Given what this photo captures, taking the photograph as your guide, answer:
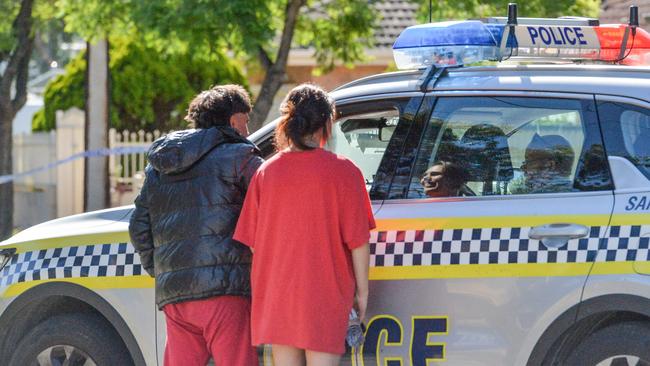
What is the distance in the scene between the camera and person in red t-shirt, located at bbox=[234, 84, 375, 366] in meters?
4.47

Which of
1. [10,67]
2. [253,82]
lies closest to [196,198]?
[10,67]

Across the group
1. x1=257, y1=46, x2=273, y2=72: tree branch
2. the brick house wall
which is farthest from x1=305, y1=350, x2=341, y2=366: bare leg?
x1=257, y1=46, x2=273, y2=72: tree branch

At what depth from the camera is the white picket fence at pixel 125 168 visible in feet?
50.9

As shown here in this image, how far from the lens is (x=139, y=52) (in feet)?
54.9

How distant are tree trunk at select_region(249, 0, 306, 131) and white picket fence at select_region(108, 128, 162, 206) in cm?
417

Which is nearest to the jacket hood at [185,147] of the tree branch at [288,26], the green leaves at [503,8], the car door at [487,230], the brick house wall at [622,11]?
the car door at [487,230]

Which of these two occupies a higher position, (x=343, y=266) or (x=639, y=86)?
(x=639, y=86)

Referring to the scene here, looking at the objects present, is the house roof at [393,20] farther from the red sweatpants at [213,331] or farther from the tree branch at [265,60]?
the red sweatpants at [213,331]

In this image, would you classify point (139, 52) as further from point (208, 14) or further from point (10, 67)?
point (208, 14)

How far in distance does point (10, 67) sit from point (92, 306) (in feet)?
30.7

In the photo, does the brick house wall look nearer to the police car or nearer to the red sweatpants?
the police car

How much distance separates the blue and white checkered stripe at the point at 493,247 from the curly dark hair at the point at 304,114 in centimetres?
58

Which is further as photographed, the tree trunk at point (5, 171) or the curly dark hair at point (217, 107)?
the tree trunk at point (5, 171)

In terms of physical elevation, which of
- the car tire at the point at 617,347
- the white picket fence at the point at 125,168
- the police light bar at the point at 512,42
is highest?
the police light bar at the point at 512,42
